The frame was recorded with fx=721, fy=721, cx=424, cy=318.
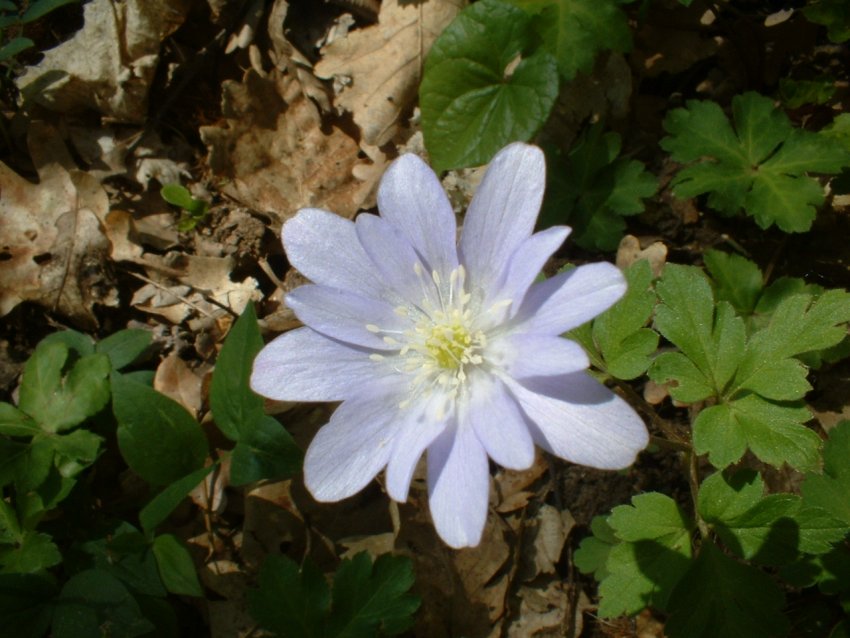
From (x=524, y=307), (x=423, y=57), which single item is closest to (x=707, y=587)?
(x=524, y=307)

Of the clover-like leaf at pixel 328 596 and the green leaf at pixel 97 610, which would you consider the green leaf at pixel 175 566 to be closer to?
the green leaf at pixel 97 610

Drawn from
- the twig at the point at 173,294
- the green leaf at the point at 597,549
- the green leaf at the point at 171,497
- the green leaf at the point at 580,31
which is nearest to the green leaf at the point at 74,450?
the green leaf at the point at 171,497

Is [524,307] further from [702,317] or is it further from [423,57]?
[423,57]

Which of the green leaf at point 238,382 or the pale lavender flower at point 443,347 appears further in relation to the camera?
the green leaf at point 238,382

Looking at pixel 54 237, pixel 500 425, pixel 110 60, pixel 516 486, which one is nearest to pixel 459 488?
pixel 500 425

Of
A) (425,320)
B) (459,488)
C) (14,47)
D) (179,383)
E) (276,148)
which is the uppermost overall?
(14,47)

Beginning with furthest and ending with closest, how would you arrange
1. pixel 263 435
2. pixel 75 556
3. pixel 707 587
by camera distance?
1. pixel 75 556
2. pixel 263 435
3. pixel 707 587

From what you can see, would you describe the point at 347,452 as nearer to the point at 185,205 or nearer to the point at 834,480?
the point at 834,480
